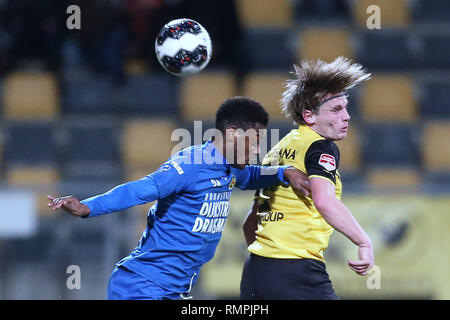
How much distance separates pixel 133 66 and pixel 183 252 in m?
6.40

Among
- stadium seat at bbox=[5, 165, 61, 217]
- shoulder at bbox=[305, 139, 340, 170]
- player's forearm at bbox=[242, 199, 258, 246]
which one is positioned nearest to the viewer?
shoulder at bbox=[305, 139, 340, 170]

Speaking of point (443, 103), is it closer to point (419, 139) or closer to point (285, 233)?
point (419, 139)

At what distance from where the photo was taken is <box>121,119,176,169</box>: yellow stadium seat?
9.09 metres

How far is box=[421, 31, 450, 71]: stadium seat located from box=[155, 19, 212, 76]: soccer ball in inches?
242

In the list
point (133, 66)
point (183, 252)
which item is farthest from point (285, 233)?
point (133, 66)

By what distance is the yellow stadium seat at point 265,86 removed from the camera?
9523 millimetres

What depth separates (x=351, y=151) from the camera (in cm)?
912

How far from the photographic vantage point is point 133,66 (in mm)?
10000

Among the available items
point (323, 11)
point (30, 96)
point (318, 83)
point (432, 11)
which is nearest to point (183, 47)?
point (318, 83)

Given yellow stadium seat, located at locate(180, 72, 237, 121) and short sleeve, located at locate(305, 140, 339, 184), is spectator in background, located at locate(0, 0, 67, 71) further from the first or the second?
short sleeve, located at locate(305, 140, 339, 184)

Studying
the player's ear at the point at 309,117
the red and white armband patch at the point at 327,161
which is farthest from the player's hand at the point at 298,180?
the player's ear at the point at 309,117

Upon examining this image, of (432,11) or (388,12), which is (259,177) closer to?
(388,12)

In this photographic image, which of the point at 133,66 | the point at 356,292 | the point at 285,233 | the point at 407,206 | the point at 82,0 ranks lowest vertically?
the point at 356,292

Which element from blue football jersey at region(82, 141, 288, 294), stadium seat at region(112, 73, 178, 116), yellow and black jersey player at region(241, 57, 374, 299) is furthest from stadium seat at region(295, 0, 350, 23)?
blue football jersey at region(82, 141, 288, 294)
